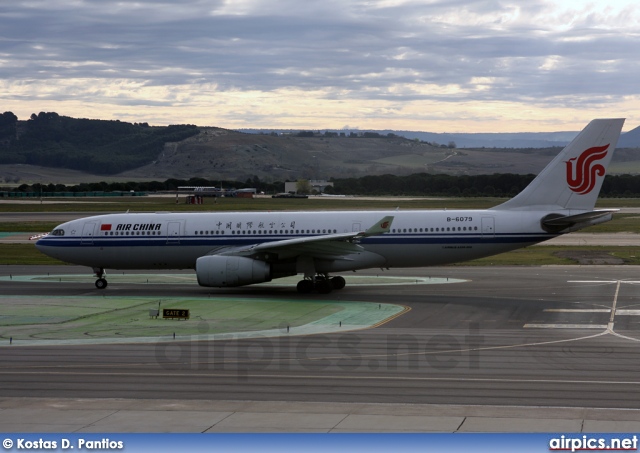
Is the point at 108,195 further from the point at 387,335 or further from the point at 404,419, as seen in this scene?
the point at 404,419

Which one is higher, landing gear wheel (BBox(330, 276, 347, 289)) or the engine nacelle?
the engine nacelle

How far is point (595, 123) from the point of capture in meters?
38.3

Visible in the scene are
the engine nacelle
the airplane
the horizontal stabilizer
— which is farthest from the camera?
the airplane

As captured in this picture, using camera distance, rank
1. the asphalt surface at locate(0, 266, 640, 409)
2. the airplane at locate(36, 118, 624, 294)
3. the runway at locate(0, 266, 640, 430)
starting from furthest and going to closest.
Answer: the airplane at locate(36, 118, 624, 294) < the asphalt surface at locate(0, 266, 640, 409) < the runway at locate(0, 266, 640, 430)

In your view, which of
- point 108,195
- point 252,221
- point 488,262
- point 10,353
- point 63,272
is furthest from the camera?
point 108,195

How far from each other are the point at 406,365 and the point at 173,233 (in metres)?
21.0

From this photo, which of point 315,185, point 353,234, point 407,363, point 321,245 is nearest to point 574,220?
point 353,234

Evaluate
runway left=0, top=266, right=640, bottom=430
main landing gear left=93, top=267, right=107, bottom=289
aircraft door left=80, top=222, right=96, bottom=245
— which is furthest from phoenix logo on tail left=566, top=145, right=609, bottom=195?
aircraft door left=80, top=222, right=96, bottom=245

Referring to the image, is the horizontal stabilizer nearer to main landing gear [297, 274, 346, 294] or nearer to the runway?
the runway

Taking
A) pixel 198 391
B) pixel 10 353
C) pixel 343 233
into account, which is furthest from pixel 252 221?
pixel 198 391

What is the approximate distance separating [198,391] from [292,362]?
4.09 metres

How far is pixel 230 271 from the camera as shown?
37969 millimetres

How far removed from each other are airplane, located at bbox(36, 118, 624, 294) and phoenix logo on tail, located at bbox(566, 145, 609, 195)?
46 millimetres

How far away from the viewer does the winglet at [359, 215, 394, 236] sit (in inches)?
1437
